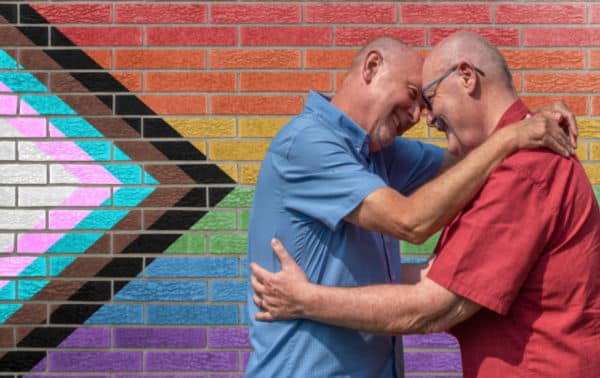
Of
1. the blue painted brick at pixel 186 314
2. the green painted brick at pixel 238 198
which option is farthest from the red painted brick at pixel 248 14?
the blue painted brick at pixel 186 314

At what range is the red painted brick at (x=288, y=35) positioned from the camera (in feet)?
11.8

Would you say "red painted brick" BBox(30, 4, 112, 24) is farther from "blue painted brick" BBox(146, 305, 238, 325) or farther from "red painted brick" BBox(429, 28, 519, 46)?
"red painted brick" BBox(429, 28, 519, 46)

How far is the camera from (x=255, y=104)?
11.8 ft

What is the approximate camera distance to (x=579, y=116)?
3613 mm

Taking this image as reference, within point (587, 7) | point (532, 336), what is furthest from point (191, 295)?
point (587, 7)

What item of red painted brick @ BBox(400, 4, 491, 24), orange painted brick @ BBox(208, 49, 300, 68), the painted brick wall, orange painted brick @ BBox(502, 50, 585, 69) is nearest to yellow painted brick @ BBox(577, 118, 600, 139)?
the painted brick wall

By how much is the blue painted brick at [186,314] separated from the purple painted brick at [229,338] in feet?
0.14

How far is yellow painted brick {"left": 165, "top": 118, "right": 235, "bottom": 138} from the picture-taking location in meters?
3.60

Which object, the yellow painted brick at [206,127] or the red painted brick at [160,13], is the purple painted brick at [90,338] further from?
the red painted brick at [160,13]

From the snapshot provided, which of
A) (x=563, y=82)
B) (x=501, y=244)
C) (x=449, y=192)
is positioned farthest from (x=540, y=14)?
(x=501, y=244)

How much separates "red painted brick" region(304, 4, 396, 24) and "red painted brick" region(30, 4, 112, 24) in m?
0.97

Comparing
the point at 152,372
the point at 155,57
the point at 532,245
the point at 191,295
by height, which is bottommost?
the point at 152,372

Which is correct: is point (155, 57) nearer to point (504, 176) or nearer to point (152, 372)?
point (152, 372)

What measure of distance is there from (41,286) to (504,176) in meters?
2.50
